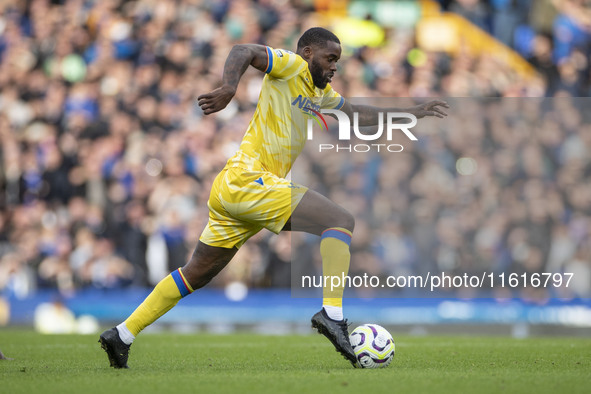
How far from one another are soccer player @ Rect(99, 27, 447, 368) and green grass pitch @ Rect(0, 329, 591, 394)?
364 mm

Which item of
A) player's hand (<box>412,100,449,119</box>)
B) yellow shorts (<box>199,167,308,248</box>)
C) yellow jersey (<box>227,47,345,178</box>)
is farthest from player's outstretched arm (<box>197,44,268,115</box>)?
player's hand (<box>412,100,449,119</box>)

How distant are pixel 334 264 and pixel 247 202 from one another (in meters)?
0.71

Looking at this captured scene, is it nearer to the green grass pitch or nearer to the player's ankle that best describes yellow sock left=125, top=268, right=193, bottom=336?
the player's ankle

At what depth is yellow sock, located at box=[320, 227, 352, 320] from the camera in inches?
225

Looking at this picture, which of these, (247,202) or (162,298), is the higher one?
(247,202)

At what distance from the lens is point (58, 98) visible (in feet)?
51.2

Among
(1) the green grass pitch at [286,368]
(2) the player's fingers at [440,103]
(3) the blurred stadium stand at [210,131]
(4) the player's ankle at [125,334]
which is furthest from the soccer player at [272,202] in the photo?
(3) the blurred stadium stand at [210,131]

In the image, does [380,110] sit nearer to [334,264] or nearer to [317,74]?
[317,74]

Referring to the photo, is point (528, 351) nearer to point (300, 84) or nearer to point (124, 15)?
point (300, 84)

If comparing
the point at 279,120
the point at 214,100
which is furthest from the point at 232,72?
the point at 279,120

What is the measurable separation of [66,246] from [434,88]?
6666 mm

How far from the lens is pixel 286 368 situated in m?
6.02

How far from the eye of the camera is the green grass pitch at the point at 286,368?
4754 mm

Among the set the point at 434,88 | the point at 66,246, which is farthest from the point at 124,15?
the point at 434,88
